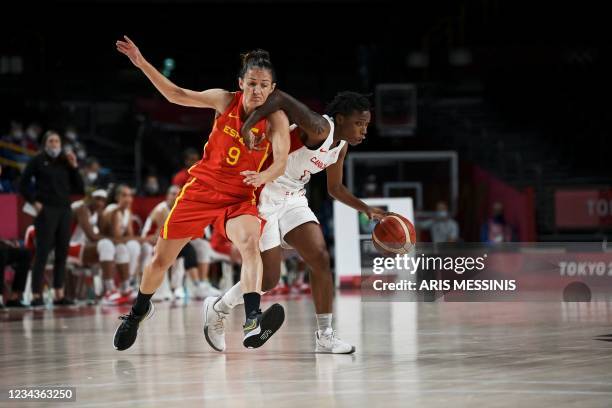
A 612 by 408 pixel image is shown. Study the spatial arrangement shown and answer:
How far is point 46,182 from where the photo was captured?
40.8 ft

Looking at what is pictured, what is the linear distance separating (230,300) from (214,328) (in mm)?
207

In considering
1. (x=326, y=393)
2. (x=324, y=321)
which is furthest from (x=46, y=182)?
(x=326, y=393)

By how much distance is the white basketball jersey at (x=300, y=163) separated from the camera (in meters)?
6.93

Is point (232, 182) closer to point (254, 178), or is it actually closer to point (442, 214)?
point (254, 178)

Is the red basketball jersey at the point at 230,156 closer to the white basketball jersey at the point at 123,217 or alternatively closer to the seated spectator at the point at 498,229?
the white basketball jersey at the point at 123,217

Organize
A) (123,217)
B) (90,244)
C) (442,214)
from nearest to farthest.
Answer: (90,244), (123,217), (442,214)

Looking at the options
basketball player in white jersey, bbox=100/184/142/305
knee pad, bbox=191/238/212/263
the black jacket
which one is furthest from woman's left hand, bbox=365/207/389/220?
knee pad, bbox=191/238/212/263

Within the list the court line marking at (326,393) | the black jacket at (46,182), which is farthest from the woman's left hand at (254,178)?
the black jacket at (46,182)

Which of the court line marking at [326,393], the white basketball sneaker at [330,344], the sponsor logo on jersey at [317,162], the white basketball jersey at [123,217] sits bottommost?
the court line marking at [326,393]

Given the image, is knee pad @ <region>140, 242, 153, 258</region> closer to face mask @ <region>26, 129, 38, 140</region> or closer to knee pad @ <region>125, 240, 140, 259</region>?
knee pad @ <region>125, 240, 140, 259</region>

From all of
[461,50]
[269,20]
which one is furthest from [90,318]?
[269,20]

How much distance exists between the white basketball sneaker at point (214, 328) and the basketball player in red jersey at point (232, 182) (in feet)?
1.32

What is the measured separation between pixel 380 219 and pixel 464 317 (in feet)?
9.98

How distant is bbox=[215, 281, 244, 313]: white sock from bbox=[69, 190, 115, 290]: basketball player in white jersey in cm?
658
